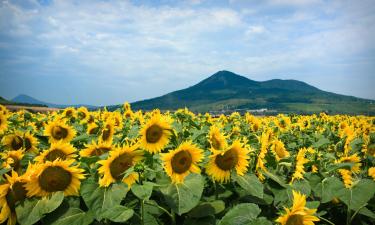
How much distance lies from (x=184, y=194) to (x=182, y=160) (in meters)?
0.64

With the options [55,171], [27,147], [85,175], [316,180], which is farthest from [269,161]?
[27,147]

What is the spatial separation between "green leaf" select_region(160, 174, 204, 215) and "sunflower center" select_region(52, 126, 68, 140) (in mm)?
4143

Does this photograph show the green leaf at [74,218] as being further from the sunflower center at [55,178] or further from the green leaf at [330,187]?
the green leaf at [330,187]

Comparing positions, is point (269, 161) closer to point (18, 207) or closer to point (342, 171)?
point (342, 171)

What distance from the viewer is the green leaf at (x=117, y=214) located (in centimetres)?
273

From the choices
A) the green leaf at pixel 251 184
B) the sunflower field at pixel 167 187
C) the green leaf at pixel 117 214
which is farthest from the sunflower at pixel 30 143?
the green leaf at pixel 251 184

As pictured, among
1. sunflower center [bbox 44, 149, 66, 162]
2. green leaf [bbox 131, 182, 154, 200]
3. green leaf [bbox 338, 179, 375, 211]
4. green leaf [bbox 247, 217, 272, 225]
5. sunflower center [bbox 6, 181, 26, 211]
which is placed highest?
sunflower center [bbox 44, 149, 66, 162]

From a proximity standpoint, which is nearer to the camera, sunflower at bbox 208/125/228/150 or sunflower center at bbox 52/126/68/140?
sunflower at bbox 208/125/228/150

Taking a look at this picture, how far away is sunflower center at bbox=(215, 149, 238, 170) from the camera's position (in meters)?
3.83

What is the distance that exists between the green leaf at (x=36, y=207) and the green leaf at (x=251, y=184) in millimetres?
1740

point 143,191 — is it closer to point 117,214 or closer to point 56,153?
point 117,214

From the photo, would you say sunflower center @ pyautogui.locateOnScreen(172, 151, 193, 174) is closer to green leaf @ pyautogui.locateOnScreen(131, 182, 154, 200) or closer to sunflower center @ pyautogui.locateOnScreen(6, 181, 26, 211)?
green leaf @ pyautogui.locateOnScreen(131, 182, 154, 200)

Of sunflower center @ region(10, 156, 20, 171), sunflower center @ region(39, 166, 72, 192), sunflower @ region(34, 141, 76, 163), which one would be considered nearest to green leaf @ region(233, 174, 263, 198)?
sunflower center @ region(39, 166, 72, 192)

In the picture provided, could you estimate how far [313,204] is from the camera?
3.45 meters
